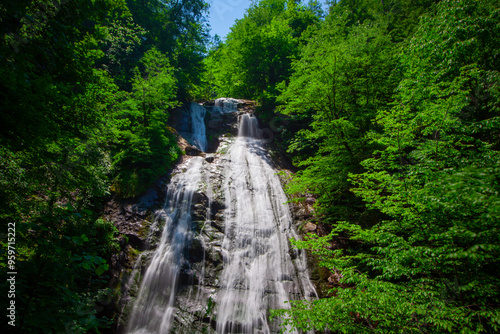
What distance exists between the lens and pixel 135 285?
6645mm

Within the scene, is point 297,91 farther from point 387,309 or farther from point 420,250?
point 387,309

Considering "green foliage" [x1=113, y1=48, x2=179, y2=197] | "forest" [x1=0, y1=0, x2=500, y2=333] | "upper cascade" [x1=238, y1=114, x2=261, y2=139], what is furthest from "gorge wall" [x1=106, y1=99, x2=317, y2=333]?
"upper cascade" [x1=238, y1=114, x2=261, y2=139]

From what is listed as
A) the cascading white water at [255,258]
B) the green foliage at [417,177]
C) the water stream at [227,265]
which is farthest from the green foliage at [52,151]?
the green foliage at [417,177]

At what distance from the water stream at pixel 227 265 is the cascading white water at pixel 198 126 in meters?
4.09

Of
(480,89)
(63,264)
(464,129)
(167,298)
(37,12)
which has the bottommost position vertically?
(167,298)

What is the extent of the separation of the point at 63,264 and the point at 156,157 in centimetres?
858

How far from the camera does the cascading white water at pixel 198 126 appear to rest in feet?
49.3

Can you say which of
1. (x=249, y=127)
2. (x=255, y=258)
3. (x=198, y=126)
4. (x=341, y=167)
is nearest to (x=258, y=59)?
(x=249, y=127)

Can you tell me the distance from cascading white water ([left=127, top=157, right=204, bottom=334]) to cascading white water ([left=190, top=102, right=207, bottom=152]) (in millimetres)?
5287

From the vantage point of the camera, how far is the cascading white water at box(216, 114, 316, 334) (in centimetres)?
625

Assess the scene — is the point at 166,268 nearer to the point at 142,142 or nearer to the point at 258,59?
the point at 142,142

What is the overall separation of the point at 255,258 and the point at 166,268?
3169mm

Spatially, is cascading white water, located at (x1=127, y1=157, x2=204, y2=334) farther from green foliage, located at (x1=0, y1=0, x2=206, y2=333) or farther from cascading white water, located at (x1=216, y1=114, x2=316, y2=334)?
cascading white water, located at (x1=216, y1=114, x2=316, y2=334)

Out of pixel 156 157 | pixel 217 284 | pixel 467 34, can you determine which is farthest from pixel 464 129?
pixel 156 157
